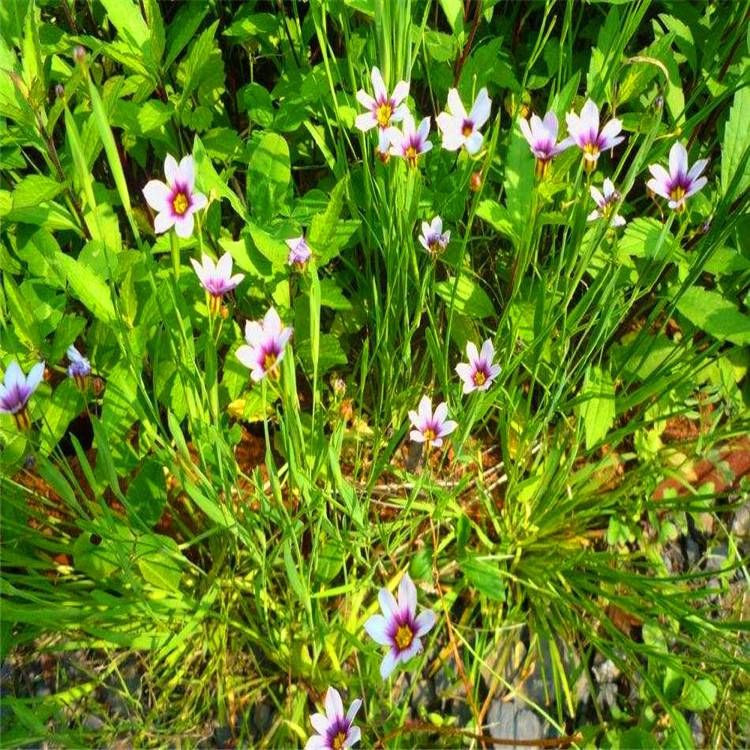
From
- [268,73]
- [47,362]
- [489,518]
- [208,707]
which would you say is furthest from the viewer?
[268,73]

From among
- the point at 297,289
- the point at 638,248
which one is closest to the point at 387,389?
the point at 297,289

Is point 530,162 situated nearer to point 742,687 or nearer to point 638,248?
point 638,248

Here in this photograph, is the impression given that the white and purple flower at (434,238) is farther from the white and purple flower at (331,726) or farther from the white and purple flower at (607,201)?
the white and purple flower at (331,726)

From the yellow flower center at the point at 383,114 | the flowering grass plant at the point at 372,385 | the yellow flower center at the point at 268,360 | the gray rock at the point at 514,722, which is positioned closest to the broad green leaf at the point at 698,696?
the flowering grass plant at the point at 372,385

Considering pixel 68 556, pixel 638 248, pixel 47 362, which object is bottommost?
pixel 68 556

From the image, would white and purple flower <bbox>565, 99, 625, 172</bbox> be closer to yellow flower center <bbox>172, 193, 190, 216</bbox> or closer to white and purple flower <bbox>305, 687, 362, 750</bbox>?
yellow flower center <bbox>172, 193, 190, 216</bbox>

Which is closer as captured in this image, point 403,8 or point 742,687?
point 403,8
